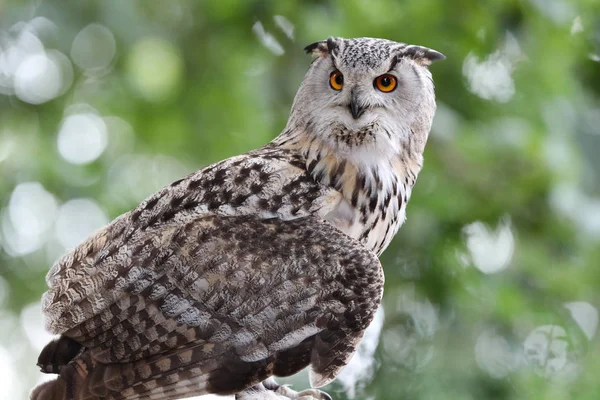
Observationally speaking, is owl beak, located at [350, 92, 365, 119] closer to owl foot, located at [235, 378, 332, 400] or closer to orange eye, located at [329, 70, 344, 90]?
orange eye, located at [329, 70, 344, 90]

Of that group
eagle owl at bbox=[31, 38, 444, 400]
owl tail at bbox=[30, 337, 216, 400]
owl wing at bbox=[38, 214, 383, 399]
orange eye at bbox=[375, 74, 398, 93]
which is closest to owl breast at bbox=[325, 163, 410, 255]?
eagle owl at bbox=[31, 38, 444, 400]

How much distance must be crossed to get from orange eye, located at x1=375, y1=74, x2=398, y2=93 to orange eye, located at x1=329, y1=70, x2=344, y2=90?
4.0 inches

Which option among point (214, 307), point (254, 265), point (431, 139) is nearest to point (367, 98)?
point (254, 265)

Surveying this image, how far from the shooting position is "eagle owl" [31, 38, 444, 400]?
6.50 feet

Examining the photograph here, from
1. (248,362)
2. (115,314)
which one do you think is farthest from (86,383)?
(248,362)

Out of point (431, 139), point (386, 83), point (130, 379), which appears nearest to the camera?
point (130, 379)

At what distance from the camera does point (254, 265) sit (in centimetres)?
213

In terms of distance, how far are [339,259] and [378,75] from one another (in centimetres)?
62

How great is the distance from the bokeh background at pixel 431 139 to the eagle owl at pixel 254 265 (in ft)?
3.98

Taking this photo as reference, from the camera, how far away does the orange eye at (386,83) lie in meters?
2.41

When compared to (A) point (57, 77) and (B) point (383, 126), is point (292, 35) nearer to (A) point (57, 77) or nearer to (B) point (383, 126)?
(A) point (57, 77)

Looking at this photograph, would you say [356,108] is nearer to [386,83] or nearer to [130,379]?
[386,83]

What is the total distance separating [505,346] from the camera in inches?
164

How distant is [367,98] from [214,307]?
0.72 m
